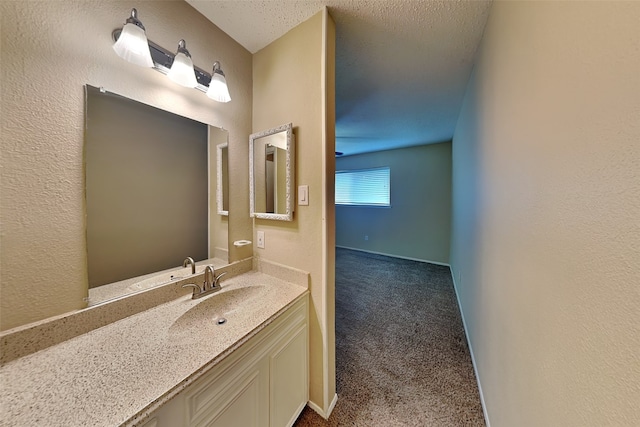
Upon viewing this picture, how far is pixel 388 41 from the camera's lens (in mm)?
1431

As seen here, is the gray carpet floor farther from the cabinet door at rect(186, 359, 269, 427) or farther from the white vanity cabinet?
the cabinet door at rect(186, 359, 269, 427)

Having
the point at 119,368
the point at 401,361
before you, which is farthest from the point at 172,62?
A: the point at 401,361

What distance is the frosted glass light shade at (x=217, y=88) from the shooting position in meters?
1.20

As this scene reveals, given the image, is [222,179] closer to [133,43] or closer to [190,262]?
[190,262]

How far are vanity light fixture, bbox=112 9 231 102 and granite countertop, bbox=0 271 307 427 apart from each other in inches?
46.9

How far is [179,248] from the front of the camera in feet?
3.95

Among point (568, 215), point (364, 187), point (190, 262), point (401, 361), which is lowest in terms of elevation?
point (401, 361)

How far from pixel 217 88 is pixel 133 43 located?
385 millimetres

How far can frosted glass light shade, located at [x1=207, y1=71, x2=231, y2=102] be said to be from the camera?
3.95 feet

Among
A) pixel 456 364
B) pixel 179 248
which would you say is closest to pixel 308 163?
pixel 179 248

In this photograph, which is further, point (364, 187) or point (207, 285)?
point (364, 187)

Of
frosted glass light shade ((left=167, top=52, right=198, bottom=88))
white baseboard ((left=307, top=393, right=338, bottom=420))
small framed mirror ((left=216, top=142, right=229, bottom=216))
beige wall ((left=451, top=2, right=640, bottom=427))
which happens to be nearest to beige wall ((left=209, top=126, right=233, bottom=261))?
small framed mirror ((left=216, top=142, right=229, bottom=216))

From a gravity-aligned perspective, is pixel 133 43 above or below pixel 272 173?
above

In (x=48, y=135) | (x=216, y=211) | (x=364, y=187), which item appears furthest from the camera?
(x=364, y=187)
